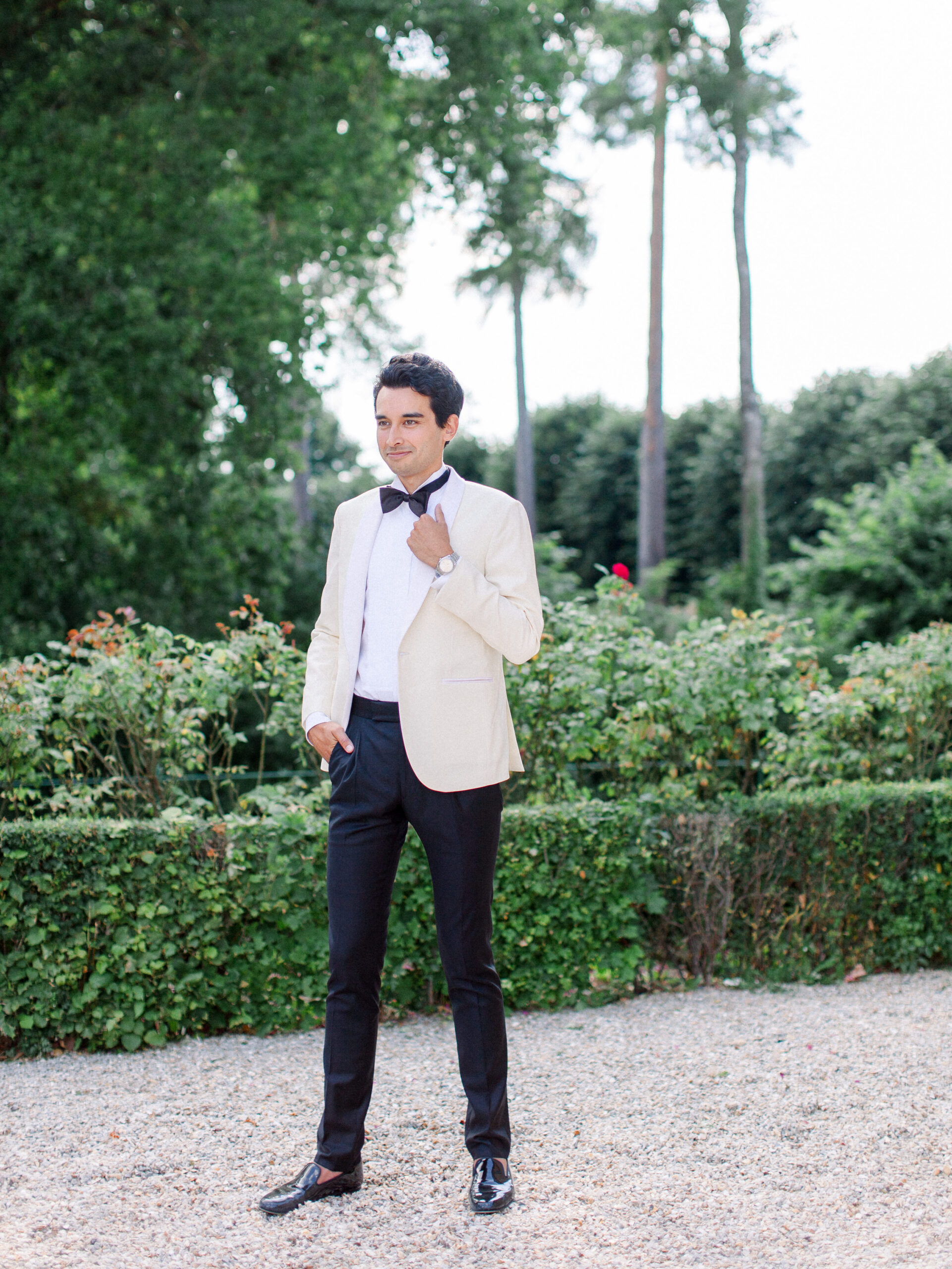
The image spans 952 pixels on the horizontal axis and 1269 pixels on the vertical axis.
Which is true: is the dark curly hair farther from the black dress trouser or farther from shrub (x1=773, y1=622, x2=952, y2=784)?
shrub (x1=773, y1=622, x2=952, y2=784)

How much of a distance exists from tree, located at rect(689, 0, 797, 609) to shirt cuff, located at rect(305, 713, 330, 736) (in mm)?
16913

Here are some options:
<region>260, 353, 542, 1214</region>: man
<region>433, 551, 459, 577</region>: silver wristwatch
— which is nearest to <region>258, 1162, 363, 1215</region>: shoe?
<region>260, 353, 542, 1214</region>: man

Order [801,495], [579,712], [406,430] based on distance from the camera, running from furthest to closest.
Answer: [801,495], [579,712], [406,430]

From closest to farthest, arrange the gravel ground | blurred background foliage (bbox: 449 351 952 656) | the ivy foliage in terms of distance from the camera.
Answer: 1. the gravel ground
2. the ivy foliage
3. blurred background foliage (bbox: 449 351 952 656)

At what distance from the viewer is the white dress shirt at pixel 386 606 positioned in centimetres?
271

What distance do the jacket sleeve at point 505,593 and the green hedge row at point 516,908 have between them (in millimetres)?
1774

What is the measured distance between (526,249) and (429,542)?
17.5 meters

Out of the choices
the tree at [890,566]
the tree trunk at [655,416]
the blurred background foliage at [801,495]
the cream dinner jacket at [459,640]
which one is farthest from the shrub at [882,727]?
the tree trunk at [655,416]

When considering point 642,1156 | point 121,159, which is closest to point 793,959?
point 642,1156

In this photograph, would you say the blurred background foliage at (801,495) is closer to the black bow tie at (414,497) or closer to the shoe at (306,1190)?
the black bow tie at (414,497)

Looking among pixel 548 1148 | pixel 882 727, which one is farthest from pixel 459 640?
pixel 882 727

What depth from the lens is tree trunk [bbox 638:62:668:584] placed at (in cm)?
1903

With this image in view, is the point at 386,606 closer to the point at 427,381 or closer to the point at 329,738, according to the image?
the point at 329,738

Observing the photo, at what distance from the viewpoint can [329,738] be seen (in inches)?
106
